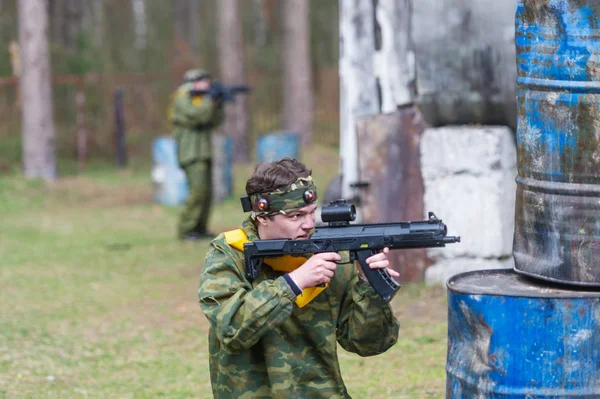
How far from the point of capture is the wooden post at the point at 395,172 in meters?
7.59

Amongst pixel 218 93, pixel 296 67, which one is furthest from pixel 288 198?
pixel 296 67

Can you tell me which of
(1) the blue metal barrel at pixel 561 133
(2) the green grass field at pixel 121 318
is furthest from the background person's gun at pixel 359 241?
(2) the green grass field at pixel 121 318

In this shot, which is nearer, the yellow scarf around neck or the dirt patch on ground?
the yellow scarf around neck

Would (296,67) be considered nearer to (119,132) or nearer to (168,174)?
(119,132)

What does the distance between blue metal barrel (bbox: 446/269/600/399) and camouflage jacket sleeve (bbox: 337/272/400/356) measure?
0.30 meters

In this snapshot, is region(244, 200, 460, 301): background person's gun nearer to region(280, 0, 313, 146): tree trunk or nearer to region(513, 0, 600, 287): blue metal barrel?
region(513, 0, 600, 287): blue metal barrel

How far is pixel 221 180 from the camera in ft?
47.7

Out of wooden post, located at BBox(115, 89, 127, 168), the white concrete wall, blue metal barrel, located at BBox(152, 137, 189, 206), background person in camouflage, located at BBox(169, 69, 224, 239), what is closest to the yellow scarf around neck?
the white concrete wall

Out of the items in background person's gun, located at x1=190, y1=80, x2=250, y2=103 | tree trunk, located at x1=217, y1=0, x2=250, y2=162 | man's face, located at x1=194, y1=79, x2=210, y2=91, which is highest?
tree trunk, located at x1=217, y1=0, x2=250, y2=162

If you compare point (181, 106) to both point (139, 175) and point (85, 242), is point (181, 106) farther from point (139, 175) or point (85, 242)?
point (139, 175)

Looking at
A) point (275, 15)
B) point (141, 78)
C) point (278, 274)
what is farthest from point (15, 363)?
point (275, 15)

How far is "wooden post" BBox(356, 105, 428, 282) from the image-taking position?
7.59 meters

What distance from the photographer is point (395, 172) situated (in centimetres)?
773

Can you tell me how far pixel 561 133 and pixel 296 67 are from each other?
15934 mm
